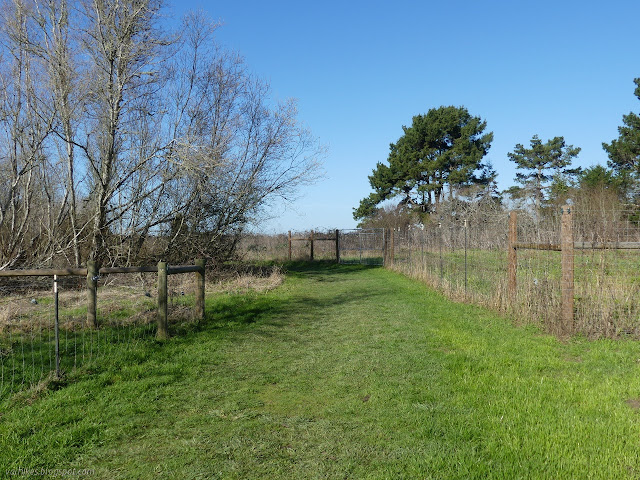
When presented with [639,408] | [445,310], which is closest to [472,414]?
[639,408]

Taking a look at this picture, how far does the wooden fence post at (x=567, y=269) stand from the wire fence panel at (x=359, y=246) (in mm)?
18589

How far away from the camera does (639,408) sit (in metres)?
3.87

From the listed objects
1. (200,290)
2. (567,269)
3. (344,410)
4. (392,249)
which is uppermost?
(392,249)

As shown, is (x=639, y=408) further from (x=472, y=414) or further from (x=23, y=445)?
(x=23, y=445)

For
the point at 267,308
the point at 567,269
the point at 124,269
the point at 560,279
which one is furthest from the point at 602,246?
the point at 124,269

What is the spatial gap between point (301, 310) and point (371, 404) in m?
5.70

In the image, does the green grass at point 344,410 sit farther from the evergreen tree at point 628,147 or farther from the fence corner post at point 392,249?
the evergreen tree at point 628,147

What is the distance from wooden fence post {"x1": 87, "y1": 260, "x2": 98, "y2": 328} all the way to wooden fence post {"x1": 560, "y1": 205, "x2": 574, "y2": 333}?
6.80 m

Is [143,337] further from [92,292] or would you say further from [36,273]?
[36,273]

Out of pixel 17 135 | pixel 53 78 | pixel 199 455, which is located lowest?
pixel 199 455

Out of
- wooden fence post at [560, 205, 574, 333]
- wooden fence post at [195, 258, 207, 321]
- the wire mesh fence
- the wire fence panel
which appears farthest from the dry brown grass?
the wire fence panel

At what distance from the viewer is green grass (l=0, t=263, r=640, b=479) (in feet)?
10.2

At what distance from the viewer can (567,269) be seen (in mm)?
6652

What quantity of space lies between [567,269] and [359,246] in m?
19.7
